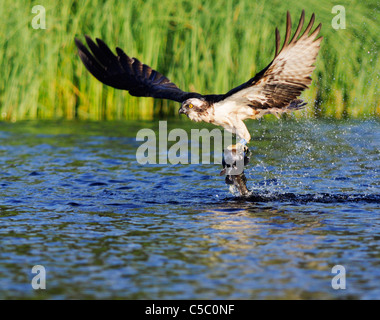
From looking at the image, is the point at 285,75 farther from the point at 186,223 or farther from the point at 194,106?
the point at 186,223

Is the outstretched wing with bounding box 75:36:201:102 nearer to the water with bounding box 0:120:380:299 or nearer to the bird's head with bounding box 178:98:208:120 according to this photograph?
the bird's head with bounding box 178:98:208:120

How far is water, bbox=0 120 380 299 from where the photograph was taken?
517cm

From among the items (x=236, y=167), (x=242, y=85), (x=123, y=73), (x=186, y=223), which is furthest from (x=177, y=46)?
(x=186, y=223)

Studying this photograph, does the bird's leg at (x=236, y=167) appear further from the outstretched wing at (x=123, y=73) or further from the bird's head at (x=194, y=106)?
the outstretched wing at (x=123, y=73)

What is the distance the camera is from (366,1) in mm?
12875

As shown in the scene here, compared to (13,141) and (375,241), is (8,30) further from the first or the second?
(375,241)

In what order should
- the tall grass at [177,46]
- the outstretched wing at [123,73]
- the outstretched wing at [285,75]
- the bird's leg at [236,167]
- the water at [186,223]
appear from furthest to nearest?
the tall grass at [177,46], the outstretched wing at [123,73], the bird's leg at [236,167], the outstretched wing at [285,75], the water at [186,223]

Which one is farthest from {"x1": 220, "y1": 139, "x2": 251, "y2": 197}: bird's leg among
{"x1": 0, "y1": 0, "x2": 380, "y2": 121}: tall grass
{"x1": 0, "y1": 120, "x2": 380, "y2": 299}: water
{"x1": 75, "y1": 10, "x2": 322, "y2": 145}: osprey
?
{"x1": 0, "y1": 0, "x2": 380, "y2": 121}: tall grass

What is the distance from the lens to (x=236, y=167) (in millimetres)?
8320

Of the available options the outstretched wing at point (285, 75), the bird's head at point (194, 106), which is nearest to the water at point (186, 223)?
the bird's head at point (194, 106)

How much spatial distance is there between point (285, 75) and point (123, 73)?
8.01 ft

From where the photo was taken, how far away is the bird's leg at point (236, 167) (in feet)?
27.2

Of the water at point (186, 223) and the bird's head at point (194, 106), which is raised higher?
the bird's head at point (194, 106)
